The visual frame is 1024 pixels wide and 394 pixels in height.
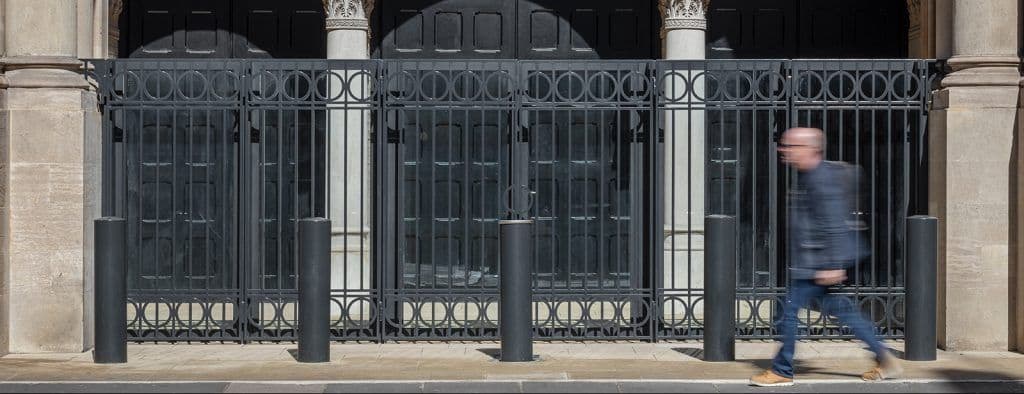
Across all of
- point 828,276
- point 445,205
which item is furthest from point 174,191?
point 828,276

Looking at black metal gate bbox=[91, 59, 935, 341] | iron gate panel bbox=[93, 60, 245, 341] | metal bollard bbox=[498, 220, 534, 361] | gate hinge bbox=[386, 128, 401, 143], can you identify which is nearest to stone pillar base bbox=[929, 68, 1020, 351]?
black metal gate bbox=[91, 59, 935, 341]

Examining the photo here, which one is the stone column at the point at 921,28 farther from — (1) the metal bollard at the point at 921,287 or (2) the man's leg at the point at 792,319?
(2) the man's leg at the point at 792,319

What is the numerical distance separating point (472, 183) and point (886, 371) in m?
4.54

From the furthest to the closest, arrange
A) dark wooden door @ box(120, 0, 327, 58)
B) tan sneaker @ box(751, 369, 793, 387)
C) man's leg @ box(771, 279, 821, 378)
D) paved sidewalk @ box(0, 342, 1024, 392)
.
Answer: dark wooden door @ box(120, 0, 327, 58), paved sidewalk @ box(0, 342, 1024, 392), tan sneaker @ box(751, 369, 793, 387), man's leg @ box(771, 279, 821, 378)

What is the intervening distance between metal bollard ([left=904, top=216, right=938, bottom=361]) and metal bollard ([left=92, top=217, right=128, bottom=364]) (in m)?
5.25

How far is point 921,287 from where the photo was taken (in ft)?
32.5

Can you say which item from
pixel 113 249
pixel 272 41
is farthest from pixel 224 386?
pixel 272 41

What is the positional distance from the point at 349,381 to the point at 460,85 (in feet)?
15.9

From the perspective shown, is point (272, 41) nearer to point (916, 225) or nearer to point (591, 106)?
point (591, 106)

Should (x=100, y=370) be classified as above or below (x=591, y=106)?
below

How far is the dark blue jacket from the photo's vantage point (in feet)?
28.2

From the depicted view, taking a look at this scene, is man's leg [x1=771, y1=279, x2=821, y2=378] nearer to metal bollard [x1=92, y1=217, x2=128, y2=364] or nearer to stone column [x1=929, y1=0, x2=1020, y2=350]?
stone column [x1=929, y1=0, x2=1020, y2=350]

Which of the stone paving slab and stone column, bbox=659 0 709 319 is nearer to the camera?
the stone paving slab

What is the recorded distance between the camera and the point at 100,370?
9719mm
